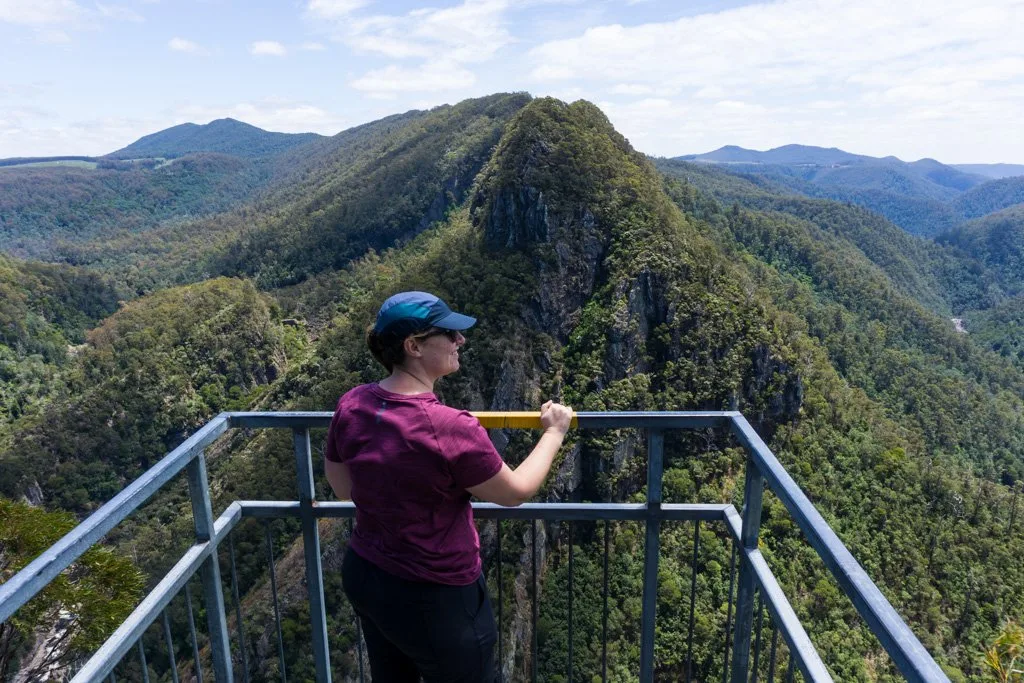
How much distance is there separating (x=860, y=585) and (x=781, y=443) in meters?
55.5

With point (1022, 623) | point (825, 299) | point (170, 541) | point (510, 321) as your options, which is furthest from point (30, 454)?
point (825, 299)

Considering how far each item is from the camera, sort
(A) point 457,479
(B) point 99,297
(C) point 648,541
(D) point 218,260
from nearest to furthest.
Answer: (A) point 457,479, (C) point 648,541, (B) point 99,297, (D) point 218,260

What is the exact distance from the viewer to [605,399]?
5034cm

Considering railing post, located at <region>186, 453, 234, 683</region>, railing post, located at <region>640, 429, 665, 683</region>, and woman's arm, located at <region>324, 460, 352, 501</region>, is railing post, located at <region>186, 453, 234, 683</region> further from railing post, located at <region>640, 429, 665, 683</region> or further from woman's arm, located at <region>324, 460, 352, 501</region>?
railing post, located at <region>640, 429, 665, 683</region>

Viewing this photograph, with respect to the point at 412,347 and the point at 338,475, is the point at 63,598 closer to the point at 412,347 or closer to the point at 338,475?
the point at 338,475

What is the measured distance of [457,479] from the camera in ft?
6.75

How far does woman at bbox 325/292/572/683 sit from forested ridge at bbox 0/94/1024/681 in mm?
15858

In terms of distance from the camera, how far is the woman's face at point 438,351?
222cm

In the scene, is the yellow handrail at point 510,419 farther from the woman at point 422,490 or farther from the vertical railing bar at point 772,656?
the vertical railing bar at point 772,656

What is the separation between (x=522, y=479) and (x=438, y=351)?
535 millimetres

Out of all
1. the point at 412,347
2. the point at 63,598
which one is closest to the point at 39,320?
Result: the point at 63,598

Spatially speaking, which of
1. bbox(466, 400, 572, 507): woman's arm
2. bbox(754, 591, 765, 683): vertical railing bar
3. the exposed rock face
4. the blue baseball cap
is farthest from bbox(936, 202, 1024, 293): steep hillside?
the blue baseball cap

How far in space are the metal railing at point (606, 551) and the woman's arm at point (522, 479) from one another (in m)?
0.25

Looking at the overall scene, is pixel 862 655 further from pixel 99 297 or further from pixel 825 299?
pixel 99 297
